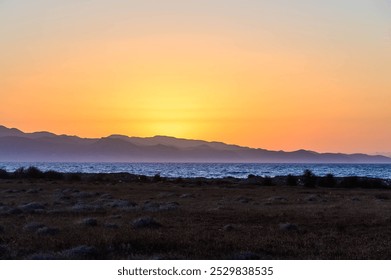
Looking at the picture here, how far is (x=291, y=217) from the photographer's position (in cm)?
2955

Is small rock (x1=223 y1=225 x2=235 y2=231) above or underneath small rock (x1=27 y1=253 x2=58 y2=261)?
above

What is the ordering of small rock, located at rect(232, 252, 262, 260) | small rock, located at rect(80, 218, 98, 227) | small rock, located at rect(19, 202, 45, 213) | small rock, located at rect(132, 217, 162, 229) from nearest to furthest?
small rock, located at rect(232, 252, 262, 260) < small rock, located at rect(132, 217, 162, 229) < small rock, located at rect(80, 218, 98, 227) < small rock, located at rect(19, 202, 45, 213)

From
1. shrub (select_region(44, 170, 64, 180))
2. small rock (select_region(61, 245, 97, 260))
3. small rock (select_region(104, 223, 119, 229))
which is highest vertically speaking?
small rock (select_region(61, 245, 97, 260))

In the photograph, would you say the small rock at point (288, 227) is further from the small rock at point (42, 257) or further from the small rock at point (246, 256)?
the small rock at point (42, 257)

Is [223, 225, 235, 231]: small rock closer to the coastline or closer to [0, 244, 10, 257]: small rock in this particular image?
the coastline

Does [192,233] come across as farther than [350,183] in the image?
No

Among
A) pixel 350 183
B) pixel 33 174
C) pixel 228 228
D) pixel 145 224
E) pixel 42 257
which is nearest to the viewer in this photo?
pixel 42 257

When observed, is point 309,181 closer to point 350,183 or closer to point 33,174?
point 350,183

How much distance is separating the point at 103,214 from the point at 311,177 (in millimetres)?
51410

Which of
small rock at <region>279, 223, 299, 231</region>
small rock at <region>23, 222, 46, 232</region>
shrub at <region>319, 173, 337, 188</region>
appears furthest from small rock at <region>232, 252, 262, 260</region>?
shrub at <region>319, 173, 337, 188</region>

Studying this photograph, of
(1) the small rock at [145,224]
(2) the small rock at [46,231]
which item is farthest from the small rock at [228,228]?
(2) the small rock at [46,231]

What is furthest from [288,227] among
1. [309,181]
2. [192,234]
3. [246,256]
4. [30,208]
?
[309,181]

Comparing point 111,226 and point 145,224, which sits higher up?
point 145,224
